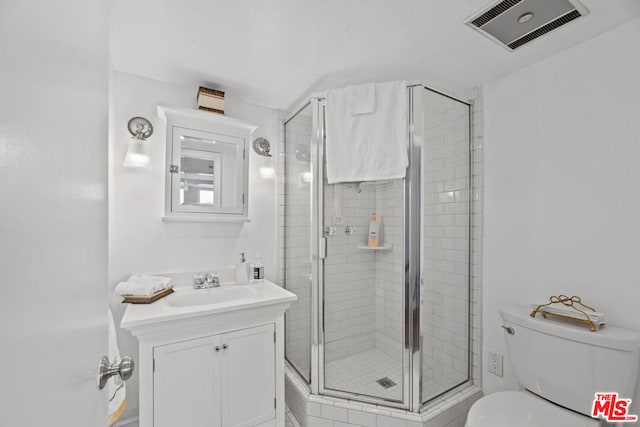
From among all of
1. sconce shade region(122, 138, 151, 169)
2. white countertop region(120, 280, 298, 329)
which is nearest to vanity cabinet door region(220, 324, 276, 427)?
white countertop region(120, 280, 298, 329)

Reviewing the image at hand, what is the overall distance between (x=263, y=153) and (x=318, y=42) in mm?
913

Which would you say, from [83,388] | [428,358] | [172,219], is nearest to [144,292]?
[172,219]

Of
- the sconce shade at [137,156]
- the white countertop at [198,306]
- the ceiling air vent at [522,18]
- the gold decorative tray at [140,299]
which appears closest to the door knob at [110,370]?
Answer: the white countertop at [198,306]

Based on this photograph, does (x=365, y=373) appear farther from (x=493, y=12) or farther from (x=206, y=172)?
(x=493, y=12)

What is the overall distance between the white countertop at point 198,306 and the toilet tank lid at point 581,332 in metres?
1.20

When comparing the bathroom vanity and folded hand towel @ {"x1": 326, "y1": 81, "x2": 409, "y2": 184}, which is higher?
folded hand towel @ {"x1": 326, "y1": 81, "x2": 409, "y2": 184}

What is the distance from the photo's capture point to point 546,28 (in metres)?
1.34

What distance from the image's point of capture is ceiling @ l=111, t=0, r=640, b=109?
4.00 feet

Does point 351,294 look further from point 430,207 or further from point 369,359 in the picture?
point 430,207

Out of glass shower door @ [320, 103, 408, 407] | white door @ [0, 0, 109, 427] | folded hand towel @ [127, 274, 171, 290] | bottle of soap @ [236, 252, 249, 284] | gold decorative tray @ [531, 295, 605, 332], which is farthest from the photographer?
bottle of soap @ [236, 252, 249, 284]

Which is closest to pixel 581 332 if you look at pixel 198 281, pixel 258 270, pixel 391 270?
pixel 391 270

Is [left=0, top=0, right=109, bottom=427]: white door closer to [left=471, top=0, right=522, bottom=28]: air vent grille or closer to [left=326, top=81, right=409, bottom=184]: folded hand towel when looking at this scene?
[left=326, top=81, right=409, bottom=184]: folded hand towel

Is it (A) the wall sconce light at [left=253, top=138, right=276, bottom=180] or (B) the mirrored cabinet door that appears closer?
(B) the mirrored cabinet door

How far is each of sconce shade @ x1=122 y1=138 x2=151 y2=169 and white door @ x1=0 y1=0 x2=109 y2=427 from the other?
122 cm
